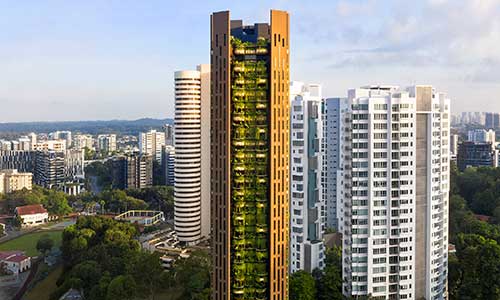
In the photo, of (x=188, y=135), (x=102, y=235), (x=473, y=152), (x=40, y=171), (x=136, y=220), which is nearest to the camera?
(x=102, y=235)

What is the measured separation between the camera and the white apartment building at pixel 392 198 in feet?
54.2

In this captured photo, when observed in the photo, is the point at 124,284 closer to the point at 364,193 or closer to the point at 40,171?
the point at 364,193

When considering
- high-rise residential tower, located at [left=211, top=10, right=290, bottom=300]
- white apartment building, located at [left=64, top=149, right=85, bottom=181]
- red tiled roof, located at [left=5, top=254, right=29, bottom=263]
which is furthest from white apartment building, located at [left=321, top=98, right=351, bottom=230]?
white apartment building, located at [left=64, top=149, right=85, bottom=181]

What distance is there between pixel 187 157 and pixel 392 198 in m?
12.8

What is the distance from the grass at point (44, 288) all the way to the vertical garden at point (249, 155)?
1072cm

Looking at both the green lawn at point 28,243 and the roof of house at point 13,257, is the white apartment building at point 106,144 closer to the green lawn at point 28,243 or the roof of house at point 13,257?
the green lawn at point 28,243

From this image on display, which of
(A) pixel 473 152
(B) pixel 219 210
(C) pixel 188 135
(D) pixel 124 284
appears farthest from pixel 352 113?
(A) pixel 473 152

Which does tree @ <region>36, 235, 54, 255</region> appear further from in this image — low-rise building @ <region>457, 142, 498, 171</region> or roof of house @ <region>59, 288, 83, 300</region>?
low-rise building @ <region>457, 142, 498, 171</region>

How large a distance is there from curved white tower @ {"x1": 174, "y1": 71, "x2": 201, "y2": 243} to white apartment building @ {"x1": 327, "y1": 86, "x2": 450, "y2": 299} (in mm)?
11237

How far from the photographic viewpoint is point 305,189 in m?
19.4

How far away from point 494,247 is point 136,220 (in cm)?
2307

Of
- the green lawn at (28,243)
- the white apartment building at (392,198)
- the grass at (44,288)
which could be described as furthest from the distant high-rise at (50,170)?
the white apartment building at (392,198)

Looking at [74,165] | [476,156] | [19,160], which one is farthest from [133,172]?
[476,156]

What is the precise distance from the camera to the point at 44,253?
26.0m
